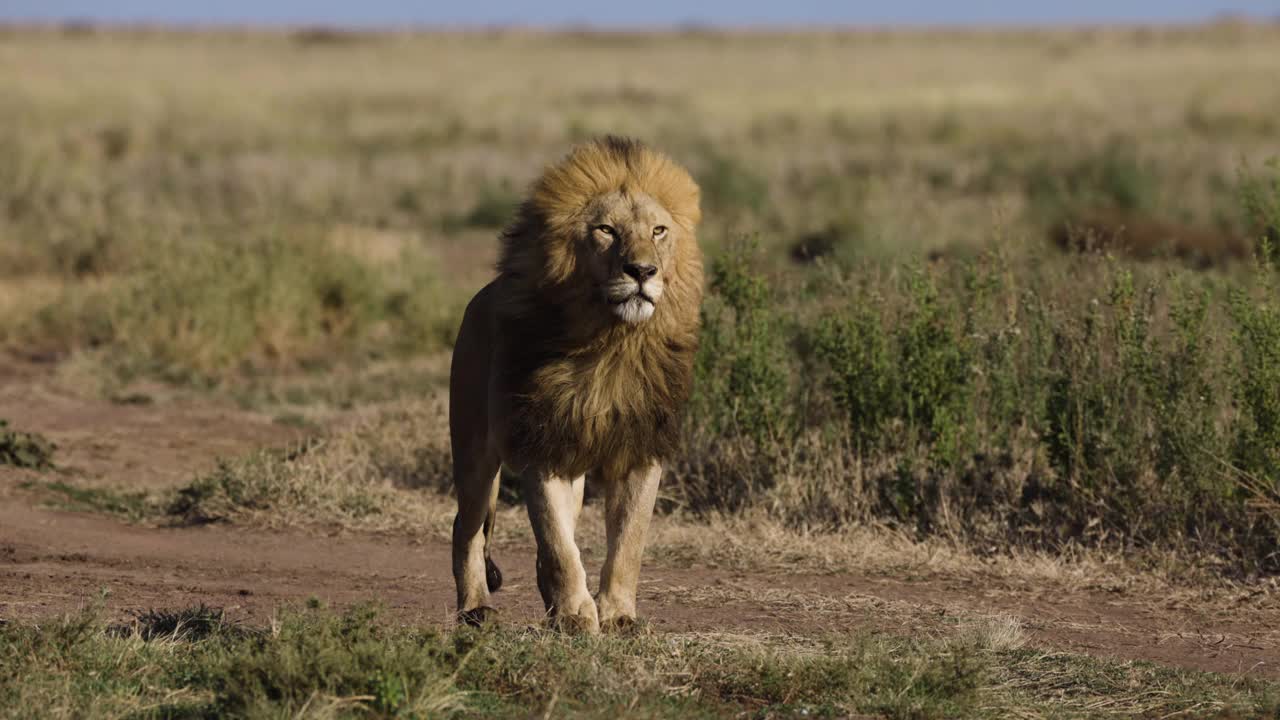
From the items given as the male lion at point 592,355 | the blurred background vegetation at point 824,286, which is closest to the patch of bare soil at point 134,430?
the blurred background vegetation at point 824,286

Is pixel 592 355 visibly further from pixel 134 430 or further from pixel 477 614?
pixel 134 430

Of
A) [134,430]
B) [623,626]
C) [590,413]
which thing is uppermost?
[590,413]

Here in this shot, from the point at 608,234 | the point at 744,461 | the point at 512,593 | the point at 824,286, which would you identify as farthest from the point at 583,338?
the point at 824,286

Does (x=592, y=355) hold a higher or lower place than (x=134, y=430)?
higher

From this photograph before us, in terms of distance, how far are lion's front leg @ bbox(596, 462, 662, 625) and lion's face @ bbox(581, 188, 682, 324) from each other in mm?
731

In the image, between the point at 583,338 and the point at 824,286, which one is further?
the point at 824,286

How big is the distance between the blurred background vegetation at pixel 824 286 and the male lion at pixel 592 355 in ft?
10.9

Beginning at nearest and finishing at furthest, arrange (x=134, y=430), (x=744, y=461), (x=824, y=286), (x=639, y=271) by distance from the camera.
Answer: (x=639, y=271) → (x=744, y=461) → (x=824, y=286) → (x=134, y=430)

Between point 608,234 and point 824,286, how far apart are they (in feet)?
16.0

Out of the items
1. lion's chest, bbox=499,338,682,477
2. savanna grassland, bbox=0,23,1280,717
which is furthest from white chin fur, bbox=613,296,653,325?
savanna grassland, bbox=0,23,1280,717

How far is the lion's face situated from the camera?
6414 mm

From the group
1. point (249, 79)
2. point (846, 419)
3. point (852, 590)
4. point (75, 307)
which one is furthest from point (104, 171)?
point (249, 79)

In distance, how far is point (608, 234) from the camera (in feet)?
21.7

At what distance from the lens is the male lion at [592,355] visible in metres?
6.64
